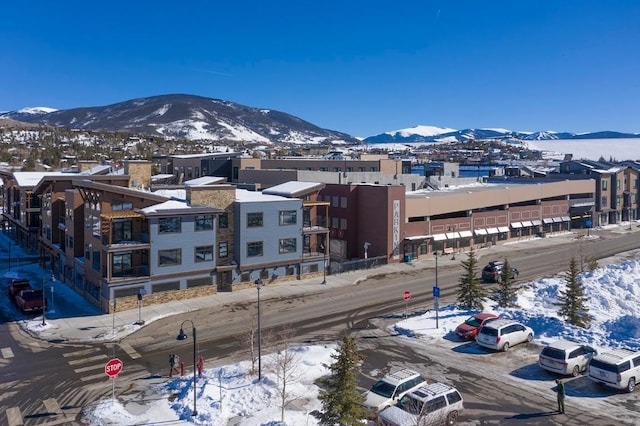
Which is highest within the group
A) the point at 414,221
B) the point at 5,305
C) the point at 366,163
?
the point at 366,163

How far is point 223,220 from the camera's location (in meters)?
47.1

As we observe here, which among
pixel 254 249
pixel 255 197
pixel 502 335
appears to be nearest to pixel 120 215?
pixel 254 249

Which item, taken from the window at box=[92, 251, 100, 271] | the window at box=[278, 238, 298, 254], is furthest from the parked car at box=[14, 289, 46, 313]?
the window at box=[278, 238, 298, 254]

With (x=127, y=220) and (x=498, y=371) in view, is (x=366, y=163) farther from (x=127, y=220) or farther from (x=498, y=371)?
(x=498, y=371)

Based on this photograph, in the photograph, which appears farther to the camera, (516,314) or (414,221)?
(414,221)

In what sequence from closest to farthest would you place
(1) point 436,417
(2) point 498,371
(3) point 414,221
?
(1) point 436,417 → (2) point 498,371 → (3) point 414,221

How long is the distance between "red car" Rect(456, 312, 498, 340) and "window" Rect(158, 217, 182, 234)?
75.3ft

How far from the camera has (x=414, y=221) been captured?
213 feet

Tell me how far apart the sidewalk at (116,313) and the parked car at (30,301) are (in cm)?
85

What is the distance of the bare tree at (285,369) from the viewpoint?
23.3m

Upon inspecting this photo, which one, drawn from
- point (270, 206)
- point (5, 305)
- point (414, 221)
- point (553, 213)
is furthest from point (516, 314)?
point (553, 213)

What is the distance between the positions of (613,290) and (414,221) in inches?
982

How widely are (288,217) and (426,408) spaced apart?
101ft

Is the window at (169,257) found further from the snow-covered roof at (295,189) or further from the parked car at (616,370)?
the parked car at (616,370)
